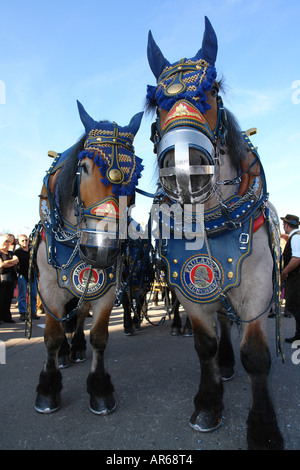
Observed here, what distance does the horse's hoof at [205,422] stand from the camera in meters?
2.22

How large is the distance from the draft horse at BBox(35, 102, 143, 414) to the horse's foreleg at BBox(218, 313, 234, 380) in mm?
1307

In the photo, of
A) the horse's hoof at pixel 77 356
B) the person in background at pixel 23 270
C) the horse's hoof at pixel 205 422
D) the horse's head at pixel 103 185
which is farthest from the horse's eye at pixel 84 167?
the person in background at pixel 23 270

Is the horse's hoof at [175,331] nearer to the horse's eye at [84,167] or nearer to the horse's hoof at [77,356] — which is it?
the horse's hoof at [77,356]

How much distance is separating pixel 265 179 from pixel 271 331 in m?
3.68

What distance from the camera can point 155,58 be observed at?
2332mm

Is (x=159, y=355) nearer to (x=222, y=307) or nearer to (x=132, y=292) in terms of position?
(x=132, y=292)

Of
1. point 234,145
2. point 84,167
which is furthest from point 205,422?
point 84,167

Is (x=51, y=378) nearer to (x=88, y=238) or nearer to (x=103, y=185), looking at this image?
(x=88, y=238)

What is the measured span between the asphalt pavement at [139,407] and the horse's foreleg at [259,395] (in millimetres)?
150

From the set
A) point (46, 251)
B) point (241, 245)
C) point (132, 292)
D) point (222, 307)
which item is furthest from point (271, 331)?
point (46, 251)

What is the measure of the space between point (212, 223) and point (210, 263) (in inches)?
11.7

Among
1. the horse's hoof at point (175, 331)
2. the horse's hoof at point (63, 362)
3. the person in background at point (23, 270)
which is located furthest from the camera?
the person in background at point (23, 270)

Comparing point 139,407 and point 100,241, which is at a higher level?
point 100,241
